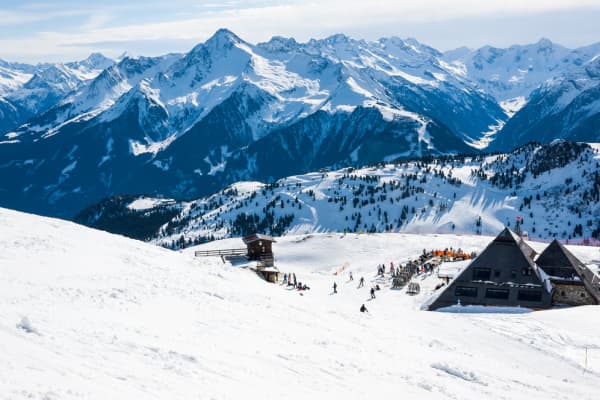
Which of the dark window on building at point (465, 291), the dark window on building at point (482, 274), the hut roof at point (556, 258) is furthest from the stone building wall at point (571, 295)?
the dark window on building at point (465, 291)

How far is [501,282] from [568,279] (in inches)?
239

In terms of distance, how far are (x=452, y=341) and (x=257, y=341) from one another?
1521cm

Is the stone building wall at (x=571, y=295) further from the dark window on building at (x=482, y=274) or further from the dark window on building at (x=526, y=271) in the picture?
the dark window on building at (x=482, y=274)

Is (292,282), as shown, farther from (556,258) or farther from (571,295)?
(571,295)

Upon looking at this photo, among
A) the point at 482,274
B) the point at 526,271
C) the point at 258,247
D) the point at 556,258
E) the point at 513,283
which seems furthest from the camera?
the point at 258,247

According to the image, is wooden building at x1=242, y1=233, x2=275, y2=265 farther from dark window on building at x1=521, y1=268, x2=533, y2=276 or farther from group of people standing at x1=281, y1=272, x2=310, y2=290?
dark window on building at x1=521, y1=268, x2=533, y2=276

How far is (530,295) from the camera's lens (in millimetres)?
50000

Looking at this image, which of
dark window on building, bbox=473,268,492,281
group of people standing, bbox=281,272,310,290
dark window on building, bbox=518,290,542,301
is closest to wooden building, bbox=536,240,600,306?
dark window on building, bbox=518,290,542,301

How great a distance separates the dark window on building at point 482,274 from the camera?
51094 mm

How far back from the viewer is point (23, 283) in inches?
1078

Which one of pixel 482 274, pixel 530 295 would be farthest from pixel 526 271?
pixel 482 274

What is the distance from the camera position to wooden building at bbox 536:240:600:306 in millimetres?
50000

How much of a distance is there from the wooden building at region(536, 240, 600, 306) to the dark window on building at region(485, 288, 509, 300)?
4.32 meters

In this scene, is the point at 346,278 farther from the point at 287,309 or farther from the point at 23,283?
the point at 23,283
